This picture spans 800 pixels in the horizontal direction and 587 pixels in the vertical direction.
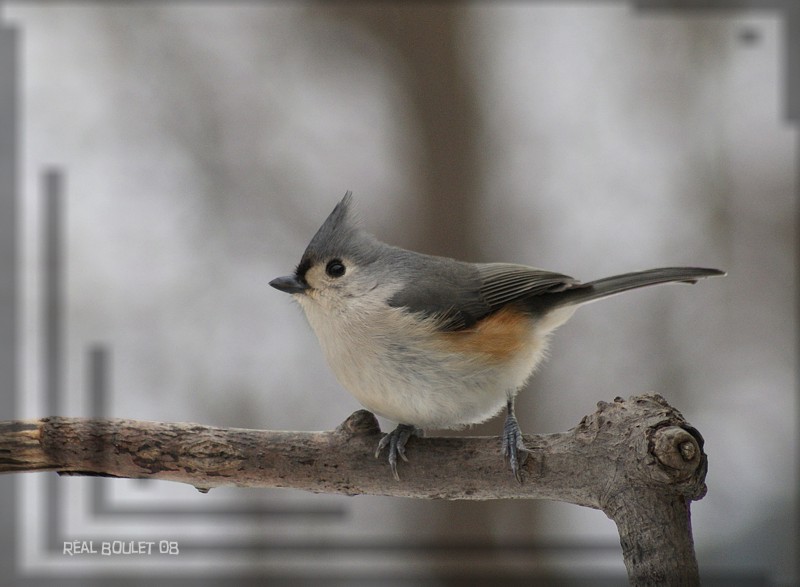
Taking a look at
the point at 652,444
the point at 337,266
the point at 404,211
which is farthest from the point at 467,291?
the point at 404,211

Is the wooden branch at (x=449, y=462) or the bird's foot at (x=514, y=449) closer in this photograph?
the wooden branch at (x=449, y=462)

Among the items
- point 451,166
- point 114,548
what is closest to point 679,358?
point 451,166

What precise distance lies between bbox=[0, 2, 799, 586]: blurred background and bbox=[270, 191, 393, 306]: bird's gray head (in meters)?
0.55

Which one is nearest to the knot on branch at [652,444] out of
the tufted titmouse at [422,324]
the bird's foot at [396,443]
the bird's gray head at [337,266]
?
the tufted titmouse at [422,324]

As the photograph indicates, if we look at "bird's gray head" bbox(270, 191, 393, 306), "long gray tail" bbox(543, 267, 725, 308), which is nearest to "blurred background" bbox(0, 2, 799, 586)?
"long gray tail" bbox(543, 267, 725, 308)

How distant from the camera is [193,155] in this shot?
1.92m

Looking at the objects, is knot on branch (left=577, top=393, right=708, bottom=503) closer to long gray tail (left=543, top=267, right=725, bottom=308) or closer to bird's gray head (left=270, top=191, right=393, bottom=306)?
long gray tail (left=543, top=267, right=725, bottom=308)

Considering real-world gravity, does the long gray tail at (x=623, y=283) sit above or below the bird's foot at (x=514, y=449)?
above

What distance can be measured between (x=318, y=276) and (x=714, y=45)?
1357 millimetres

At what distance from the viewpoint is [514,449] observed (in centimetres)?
111

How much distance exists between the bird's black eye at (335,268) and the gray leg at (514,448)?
341 millimetres

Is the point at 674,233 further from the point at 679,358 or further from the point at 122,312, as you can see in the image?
the point at 122,312

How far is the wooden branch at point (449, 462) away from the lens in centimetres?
97

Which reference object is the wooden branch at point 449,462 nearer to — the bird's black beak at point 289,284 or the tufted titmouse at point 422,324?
the tufted titmouse at point 422,324
